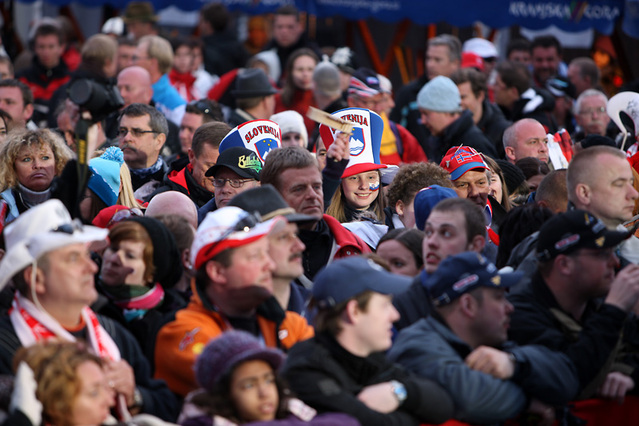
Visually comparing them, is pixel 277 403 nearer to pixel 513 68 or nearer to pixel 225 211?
pixel 225 211

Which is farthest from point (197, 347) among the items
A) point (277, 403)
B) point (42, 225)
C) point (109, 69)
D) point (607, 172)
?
point (109, 69)

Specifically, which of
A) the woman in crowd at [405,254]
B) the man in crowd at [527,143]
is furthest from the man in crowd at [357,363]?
the man in crowd at [527,143]

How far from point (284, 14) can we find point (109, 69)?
312 centimetres

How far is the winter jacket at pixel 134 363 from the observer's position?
415 centimetres

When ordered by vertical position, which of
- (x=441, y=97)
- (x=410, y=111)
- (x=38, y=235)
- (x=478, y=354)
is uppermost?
(x=38, y=235)

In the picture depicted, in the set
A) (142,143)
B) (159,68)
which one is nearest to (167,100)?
(159,68)

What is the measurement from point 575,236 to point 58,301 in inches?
94.5

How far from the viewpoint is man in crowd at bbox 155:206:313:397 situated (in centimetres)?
Answer: 445

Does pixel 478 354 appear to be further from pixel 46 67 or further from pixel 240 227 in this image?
pixel 46 67

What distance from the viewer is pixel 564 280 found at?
194 inches

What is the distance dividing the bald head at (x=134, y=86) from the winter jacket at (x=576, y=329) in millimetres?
5459

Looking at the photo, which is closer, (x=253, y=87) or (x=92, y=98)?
(x=92, y=98)

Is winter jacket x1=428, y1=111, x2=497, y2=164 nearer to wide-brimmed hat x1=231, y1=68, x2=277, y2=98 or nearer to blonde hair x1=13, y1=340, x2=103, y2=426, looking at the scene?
wide-brimmed hat x1=231, y1=68, x2=277, y2=98

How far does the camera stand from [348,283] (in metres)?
4.25
